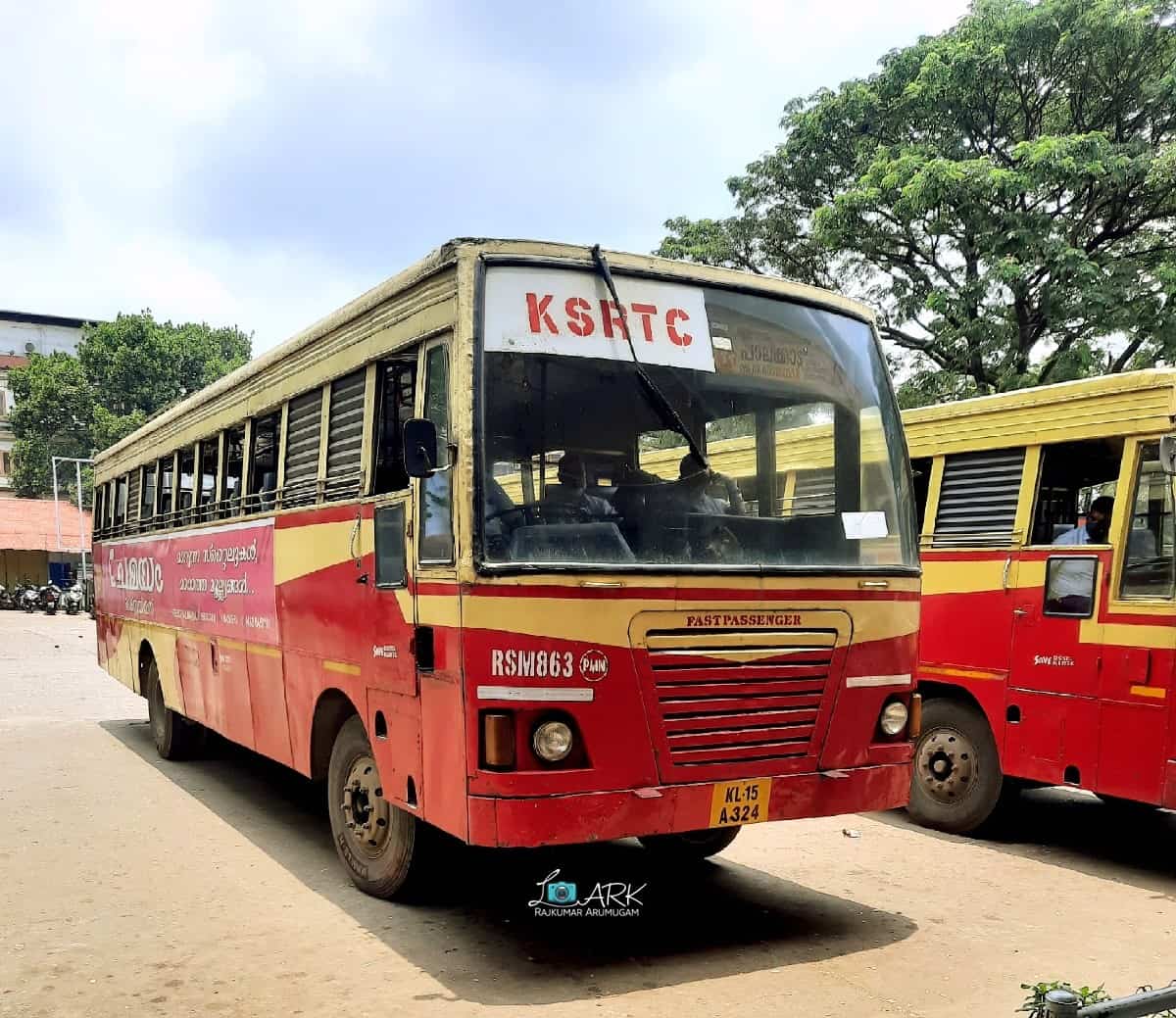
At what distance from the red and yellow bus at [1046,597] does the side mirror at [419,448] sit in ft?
12.2

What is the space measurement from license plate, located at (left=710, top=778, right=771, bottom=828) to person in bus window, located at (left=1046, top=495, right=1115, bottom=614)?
2.80 meters

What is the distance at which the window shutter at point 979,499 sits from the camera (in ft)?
24.2

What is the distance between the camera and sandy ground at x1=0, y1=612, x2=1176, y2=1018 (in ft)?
15.1

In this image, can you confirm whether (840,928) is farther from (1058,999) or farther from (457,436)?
(457,436)

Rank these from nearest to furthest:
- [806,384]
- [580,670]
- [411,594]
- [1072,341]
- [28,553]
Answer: [580,670] → [411,594] → [806,384] → [1072,341] → [28,553]

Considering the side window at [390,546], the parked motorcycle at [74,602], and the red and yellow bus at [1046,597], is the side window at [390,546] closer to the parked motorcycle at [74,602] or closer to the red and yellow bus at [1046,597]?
the red and yellow bus at [1046,597]

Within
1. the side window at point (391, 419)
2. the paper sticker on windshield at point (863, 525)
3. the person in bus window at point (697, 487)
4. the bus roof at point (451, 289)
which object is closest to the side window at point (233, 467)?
the bus roof at point (451, 289)

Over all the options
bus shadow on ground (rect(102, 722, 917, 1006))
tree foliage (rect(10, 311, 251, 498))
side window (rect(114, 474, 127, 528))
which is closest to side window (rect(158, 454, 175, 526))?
side window (rect(114, 474, 127, 528))

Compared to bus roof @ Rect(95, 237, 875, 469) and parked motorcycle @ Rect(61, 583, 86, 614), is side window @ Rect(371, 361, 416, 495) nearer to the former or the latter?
bus roof @ Rect(95, 237, 875, 469)

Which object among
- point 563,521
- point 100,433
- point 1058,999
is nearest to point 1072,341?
point 563,521

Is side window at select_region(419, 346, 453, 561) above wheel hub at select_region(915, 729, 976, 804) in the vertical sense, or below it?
above

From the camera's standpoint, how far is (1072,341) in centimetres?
1762

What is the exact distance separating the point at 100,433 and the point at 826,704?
186 ft

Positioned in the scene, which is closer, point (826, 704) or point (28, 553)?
point (826, 704)
